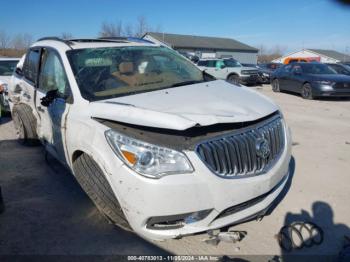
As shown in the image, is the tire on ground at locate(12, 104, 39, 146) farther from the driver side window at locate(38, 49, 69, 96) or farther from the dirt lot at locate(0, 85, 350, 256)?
the driver side window at locate(38, 49, 69, 96)

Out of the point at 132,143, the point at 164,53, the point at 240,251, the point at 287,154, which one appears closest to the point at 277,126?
the point at 287,154

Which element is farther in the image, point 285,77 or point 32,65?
point 285,77

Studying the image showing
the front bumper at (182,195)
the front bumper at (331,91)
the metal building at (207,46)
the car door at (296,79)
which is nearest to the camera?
the front bumper at (182,195)

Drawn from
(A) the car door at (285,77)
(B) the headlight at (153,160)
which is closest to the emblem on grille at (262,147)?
(B) the headlight at (153,160)

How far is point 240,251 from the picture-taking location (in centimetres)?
285

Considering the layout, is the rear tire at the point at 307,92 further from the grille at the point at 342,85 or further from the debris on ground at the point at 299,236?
the debris on ground at the point at 299,236


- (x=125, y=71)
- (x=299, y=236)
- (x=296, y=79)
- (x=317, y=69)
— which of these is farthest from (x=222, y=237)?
(x=317, y=69)

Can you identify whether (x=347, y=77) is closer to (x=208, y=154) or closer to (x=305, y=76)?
(x=305, y=76)

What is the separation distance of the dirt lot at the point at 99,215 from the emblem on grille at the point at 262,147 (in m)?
0.86

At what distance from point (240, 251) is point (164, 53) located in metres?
2.82

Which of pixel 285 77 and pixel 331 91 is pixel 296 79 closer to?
pixel 285 77

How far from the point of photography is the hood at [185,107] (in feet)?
8.34

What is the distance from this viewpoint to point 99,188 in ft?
9.48

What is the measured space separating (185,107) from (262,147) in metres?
0.75
